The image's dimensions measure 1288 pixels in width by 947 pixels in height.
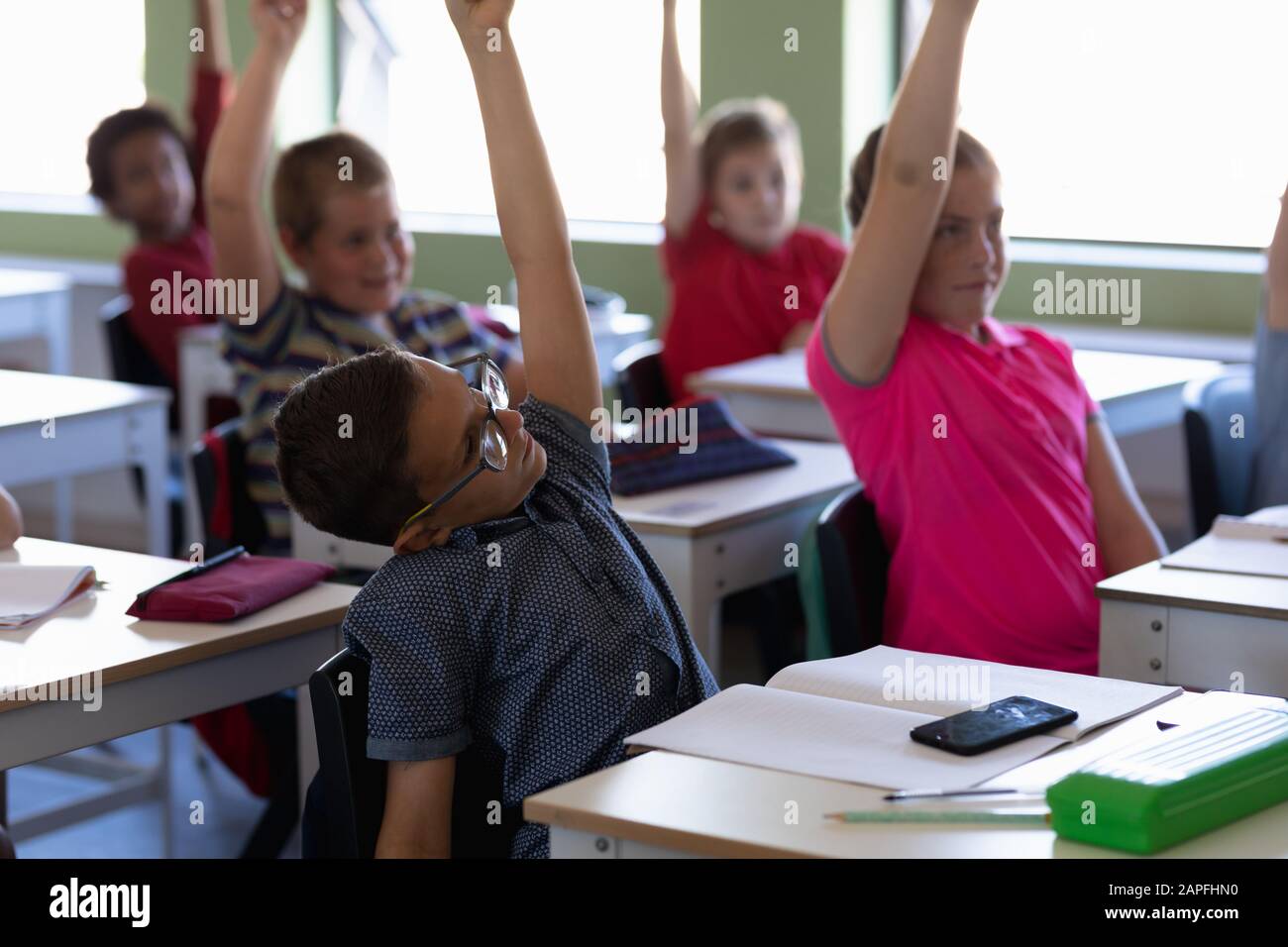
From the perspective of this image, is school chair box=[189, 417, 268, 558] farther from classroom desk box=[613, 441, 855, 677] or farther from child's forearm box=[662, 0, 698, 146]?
child's forearm box=[662, 0, 698, 146]

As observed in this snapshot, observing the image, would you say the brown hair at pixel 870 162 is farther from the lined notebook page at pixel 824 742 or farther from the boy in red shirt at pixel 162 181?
the boy in red shirt at pixel 162 181

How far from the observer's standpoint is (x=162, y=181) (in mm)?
4742

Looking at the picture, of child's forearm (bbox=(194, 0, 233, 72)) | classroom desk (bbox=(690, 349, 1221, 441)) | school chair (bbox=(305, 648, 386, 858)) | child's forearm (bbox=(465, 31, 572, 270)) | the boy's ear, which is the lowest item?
school chair (bbox=(305, 648, 386, 858))

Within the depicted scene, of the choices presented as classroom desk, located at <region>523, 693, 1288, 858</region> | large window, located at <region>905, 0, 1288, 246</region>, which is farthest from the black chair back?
large window, located at <region>905, 0, 1288, 246</region>

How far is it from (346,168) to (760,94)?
2481mm

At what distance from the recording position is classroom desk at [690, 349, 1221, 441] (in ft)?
11.5

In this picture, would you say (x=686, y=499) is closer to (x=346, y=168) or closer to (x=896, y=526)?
(x=896, y=526)

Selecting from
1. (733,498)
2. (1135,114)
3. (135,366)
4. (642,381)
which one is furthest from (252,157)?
(1135,114)

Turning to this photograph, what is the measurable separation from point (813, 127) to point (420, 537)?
12.4 feet

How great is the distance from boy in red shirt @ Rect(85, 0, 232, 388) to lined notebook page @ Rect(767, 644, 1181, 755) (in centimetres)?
325

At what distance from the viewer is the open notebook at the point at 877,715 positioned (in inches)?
52.9

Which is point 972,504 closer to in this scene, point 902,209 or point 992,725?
point 902,209

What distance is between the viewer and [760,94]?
5.20 meters
